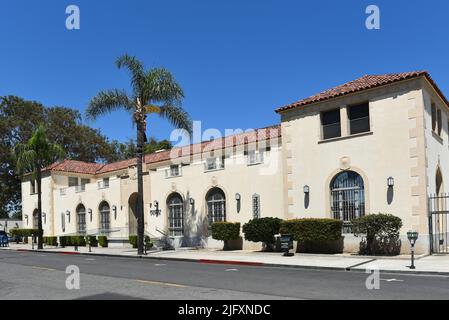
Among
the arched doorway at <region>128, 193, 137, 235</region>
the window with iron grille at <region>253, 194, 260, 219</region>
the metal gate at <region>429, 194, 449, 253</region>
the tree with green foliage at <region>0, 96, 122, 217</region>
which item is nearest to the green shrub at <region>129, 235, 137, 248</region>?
the arched doorway at <region>128, 193, 137, 235</region>

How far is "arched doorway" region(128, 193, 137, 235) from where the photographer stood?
3309cm

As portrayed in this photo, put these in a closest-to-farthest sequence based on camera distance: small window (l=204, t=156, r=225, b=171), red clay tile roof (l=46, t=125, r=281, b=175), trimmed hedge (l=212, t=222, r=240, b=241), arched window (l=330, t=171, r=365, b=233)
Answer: arched window (l=330, t=171, r=365, b=233) → trimmed hedge (l=212, t=222, r=240, b=241) → red clay tile roof (l=46, t=125, r=281, b=175) → small window (l=204, t=156, r=225, b=171)

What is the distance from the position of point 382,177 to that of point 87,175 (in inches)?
1186

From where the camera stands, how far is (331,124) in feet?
69.8

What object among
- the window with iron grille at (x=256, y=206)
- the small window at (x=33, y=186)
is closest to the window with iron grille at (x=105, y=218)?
the small window at (x=33, y=186)

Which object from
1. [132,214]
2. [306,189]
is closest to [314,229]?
[306,189]

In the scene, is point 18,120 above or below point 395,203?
above

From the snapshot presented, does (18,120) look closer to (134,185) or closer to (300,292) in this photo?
(134,185)

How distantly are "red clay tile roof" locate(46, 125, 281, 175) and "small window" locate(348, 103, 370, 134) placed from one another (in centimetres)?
423

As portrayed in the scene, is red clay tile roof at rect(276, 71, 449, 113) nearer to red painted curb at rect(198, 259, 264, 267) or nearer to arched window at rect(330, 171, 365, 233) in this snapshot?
arched window at rect(330, 171, 365, 233)

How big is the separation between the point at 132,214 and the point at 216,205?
9277mm

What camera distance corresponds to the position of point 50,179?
4103 cm
